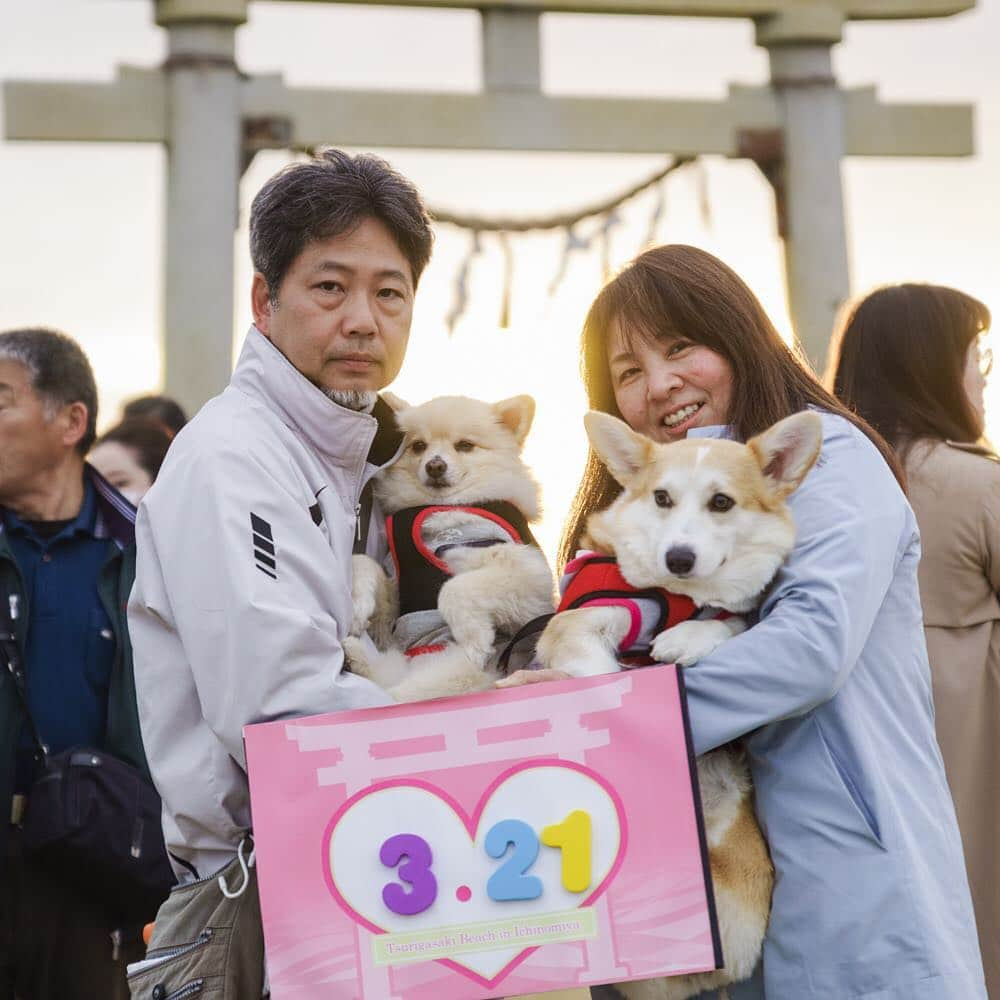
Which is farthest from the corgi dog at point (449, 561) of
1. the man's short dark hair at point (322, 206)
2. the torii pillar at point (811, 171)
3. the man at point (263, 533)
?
the torii pillar at point (811, 171)

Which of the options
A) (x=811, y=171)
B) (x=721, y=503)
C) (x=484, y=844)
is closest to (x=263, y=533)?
(x=484, y=844)

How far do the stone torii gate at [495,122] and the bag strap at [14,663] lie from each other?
2395 mm

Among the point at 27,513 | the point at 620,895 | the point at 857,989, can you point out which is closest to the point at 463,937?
the point at 620,895

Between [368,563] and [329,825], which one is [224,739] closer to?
[329,825]

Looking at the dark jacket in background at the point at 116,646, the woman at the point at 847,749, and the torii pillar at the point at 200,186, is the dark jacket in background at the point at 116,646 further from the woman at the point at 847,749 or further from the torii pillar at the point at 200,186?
the torii pillar at the point at 200,186

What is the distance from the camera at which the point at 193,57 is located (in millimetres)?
5703

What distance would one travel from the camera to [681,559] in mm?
2236

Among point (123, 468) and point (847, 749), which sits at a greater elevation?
point (123, 468)

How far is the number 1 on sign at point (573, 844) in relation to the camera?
1827 mm

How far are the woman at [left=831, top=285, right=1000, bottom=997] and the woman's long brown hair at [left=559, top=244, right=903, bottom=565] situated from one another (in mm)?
891

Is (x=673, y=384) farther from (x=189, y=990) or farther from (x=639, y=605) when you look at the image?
(x=189, y=990)

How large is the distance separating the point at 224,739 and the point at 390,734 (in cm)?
30

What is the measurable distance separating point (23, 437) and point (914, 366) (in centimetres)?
255

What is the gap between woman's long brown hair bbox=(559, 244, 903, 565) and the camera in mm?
2471
